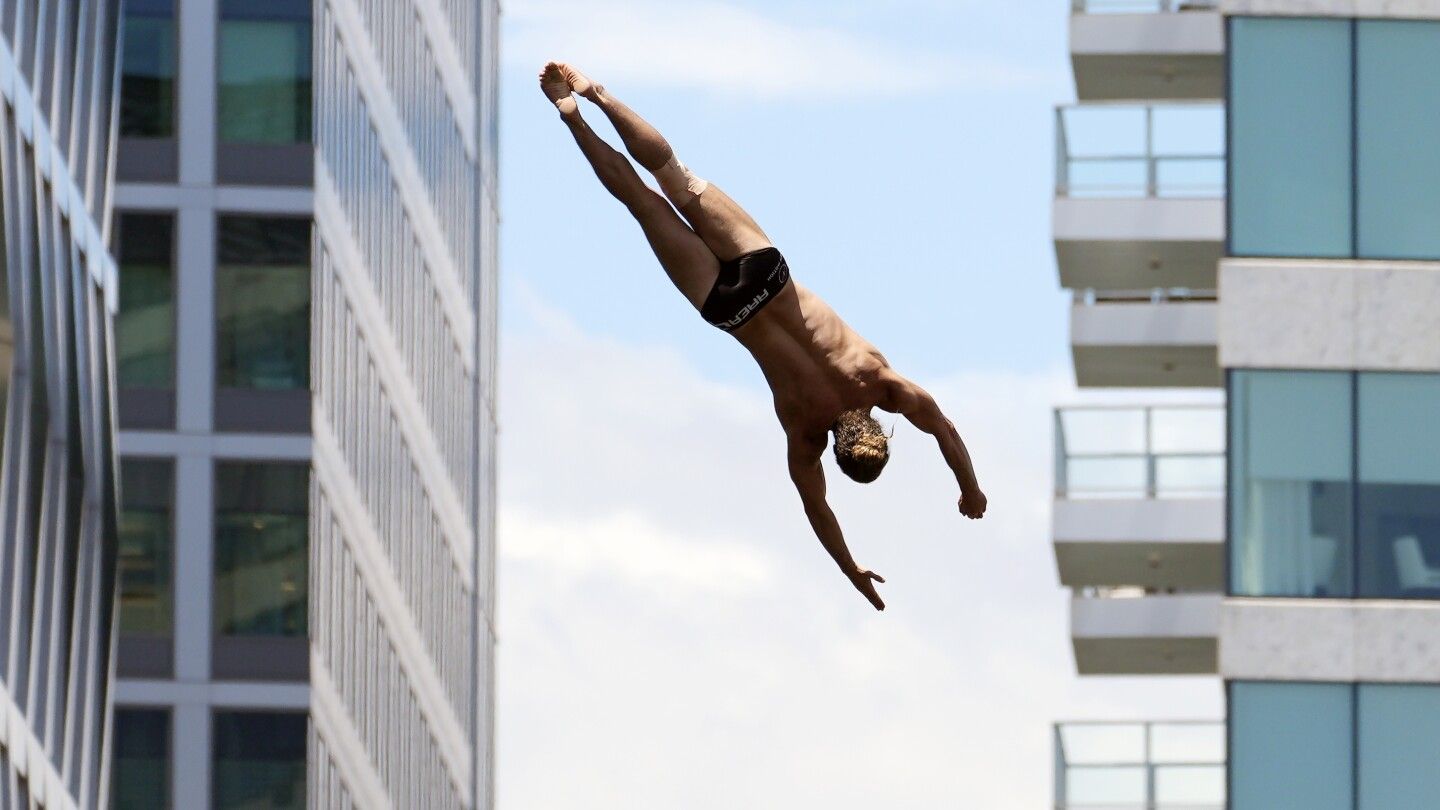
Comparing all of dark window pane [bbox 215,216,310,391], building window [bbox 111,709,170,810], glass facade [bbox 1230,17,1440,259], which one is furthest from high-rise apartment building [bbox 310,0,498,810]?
glass facade [bbox 1230,17,1440,259]

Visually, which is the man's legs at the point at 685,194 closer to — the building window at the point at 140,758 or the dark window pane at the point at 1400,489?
the dark window pane at the point at 1400,489

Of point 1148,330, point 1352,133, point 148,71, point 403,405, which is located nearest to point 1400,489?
point 1352,133

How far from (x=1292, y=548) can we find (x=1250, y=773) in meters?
2.87

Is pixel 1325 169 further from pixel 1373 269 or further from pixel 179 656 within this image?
pixel 179 656

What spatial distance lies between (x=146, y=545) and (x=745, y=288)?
36.0 meters

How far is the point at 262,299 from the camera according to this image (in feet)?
183

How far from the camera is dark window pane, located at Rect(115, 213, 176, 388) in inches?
2167

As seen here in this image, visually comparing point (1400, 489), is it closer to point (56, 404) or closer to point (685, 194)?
point (56, 404)

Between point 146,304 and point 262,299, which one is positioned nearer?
point 146,304

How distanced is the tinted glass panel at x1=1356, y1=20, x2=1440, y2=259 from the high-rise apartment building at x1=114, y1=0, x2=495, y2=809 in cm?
2027

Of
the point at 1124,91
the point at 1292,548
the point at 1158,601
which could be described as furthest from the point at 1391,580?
the point at 1124,91

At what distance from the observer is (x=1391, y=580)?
132 ft

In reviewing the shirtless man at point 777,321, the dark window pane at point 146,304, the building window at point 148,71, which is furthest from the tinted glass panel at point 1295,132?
the shirtless man at point 777,321

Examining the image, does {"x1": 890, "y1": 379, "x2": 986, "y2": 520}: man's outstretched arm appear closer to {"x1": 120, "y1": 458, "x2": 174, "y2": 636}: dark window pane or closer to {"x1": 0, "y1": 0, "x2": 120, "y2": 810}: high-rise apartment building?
{"x1": 0, "y1": 0, "x2": 120, "y2": 810}: high-rise apartment building
